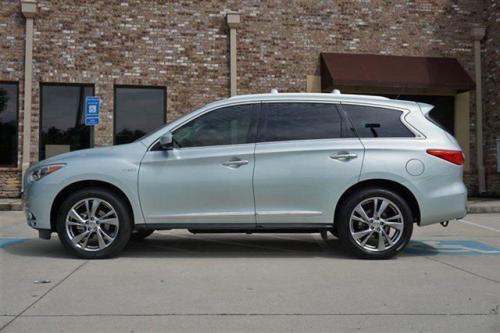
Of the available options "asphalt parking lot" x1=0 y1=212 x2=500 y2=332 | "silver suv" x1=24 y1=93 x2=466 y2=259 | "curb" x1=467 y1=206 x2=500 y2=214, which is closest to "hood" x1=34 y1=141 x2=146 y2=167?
"silver suv" x1=24 y1=93 x2=466 y2=259

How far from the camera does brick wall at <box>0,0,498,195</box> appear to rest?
1428cm

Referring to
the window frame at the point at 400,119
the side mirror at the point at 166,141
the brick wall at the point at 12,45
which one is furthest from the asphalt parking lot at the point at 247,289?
the brick wall at the point at 12,45

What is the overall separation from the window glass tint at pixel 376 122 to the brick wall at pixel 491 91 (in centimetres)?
1029

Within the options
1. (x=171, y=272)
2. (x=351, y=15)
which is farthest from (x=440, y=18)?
(x=171, y=272)

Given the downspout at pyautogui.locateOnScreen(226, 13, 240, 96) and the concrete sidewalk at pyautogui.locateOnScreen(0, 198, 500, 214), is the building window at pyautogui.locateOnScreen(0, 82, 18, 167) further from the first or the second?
the downspout at pyautogui.locateOnScreen(226, 13, 240, 96)

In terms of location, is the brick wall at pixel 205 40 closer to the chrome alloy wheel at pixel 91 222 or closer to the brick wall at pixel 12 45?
the brick wall at pixel 12 45

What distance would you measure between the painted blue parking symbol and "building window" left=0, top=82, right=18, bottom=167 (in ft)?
35.8

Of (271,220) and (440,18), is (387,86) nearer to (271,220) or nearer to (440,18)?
A: (440,18)

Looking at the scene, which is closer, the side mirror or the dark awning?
the side mirror

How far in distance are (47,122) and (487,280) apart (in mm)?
12119

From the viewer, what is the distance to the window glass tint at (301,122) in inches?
256

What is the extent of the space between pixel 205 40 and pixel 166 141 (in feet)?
30.2

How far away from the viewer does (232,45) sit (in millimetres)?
14742

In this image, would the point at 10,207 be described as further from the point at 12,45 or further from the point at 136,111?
the point at 12,45
